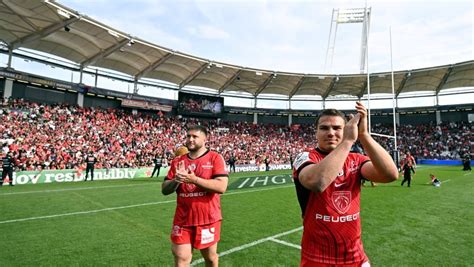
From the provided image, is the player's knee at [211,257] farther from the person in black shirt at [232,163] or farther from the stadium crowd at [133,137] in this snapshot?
the person in black shirt at [232,163]

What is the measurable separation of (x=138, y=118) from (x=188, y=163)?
30982 millimetres

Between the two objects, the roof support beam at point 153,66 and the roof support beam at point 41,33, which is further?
the roof support beam at point 153,66

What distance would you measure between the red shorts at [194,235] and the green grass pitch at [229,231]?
1.54m

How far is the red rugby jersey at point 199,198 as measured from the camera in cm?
329

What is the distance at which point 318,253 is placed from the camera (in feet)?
6.88

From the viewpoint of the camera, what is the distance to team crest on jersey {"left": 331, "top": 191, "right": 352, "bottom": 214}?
7.04 ft

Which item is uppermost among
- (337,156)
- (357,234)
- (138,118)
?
(138,118)

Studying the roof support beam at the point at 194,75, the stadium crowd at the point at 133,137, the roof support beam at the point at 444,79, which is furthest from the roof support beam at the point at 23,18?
the roof support beam at the point at 444,79

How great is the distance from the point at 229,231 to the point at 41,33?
25.0 meters

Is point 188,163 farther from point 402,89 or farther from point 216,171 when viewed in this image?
point 402,89

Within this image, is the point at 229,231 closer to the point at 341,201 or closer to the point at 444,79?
the point at 341,201

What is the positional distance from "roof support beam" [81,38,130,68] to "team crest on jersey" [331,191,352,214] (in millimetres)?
26854

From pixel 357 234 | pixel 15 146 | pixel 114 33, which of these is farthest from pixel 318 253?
pixel 114 33

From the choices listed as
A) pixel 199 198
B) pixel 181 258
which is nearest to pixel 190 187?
pixel 199 198
